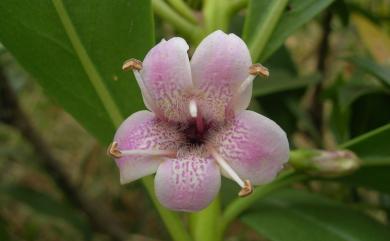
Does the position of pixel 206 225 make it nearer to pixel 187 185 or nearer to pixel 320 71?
pixel 187 185

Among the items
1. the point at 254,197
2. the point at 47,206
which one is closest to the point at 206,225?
the point at 254,197

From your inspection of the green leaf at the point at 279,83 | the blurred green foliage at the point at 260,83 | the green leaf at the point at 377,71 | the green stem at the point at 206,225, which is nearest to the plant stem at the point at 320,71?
the blurred green foliage at the point at 260,83

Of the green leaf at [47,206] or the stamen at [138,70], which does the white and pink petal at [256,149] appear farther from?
the green leaf at [47,206]

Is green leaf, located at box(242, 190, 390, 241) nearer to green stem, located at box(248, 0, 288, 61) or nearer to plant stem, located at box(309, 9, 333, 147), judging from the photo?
green stem, located at box(248, 0, 288, 61)

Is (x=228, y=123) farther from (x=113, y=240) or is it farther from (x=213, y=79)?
(x=113, y=240)

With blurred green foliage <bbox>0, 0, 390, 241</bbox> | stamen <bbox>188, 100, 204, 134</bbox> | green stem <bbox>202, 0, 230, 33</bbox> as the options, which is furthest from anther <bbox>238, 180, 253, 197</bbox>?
green stem <bbox>202, 0, 230, 33</bbox>

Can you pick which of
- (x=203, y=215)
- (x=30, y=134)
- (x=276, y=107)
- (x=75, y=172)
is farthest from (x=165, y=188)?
(x=75, y=172)
